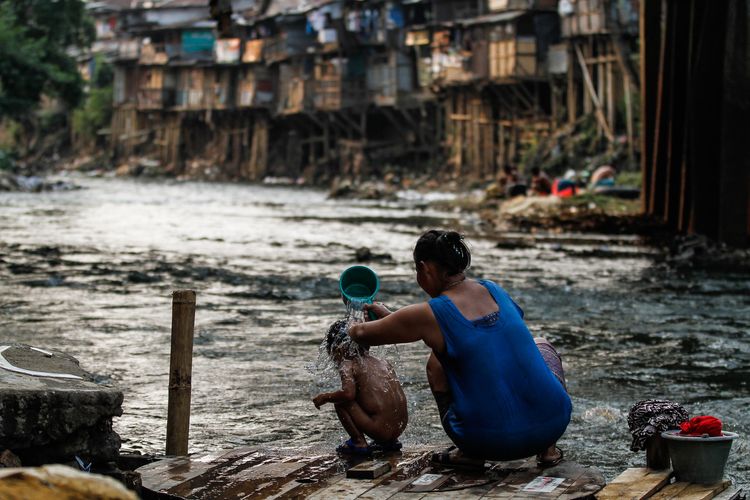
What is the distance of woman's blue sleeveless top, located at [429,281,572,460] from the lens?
4.83 m

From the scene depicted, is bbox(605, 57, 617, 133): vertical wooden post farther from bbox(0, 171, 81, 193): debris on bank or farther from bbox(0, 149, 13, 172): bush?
bbox(0, 149, 13, 172): bush

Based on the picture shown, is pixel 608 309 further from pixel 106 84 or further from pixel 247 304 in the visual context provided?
pixel 106 84

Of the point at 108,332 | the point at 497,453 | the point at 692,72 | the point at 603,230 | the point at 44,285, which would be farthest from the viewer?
the point at 603,230

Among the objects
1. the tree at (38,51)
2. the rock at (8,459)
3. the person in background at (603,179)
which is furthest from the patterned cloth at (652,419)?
the tree at (38,51)

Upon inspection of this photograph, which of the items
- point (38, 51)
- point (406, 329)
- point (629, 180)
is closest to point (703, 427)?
point (406, 329)

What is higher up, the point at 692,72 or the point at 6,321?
the point at 692,72

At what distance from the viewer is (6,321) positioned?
36.4 ft

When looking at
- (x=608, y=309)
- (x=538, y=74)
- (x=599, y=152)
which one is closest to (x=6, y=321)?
(x=608, y=309)

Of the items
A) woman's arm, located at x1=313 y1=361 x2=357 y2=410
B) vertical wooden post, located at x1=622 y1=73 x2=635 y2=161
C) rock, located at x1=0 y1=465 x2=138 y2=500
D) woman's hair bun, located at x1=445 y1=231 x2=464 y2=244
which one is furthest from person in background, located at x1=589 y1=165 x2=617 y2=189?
rock, located at x1=0 y1=465 x2=138 y2=500

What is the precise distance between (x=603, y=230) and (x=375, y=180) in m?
36.4

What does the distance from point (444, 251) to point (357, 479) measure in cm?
96

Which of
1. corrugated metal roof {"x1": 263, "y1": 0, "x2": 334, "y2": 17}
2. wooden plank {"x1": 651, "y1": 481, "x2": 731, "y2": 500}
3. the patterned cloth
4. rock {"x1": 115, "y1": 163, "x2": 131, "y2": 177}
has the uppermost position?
corrugated metal roof {"x1": 263, "y1": 0, "x2": 334, "y2": 17}

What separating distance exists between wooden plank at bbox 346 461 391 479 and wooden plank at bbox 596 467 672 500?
87 cm

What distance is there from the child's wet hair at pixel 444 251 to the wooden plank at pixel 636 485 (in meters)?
1.03
